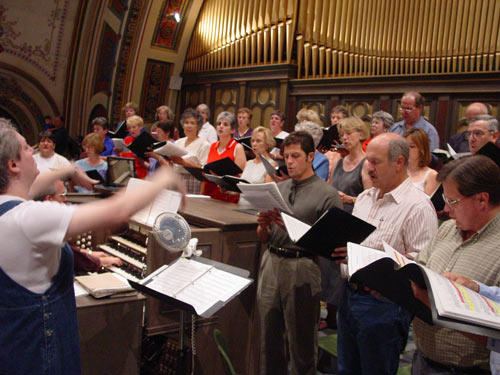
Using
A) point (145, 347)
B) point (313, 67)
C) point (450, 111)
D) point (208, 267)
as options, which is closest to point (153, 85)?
point (313, 67)

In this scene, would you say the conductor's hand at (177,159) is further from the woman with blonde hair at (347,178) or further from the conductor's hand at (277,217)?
the conductor's hand at (277,217)

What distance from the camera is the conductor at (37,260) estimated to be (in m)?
1.50

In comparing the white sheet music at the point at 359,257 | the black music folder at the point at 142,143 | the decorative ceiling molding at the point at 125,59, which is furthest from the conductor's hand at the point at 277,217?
the decorative ceiling molding at the point at 125,59

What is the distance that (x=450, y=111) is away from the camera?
5922mm

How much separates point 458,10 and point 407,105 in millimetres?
1447

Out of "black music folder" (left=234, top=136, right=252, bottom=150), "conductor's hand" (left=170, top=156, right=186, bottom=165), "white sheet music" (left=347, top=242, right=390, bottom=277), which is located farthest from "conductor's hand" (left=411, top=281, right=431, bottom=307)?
"conductor's hand" (left=170, top=156, right=186, bottom=165)

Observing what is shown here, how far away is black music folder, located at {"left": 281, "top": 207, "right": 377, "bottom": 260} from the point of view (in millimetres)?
2217

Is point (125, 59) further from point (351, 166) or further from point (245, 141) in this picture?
point (351, 166)

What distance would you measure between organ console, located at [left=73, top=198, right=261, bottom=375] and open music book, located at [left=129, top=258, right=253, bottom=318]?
0.49 metres

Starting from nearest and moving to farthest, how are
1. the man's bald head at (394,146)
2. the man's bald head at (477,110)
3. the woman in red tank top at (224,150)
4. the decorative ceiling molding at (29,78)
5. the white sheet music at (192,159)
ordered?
the man's bald head at (394,146), the woman in red tank top at (224,150), the man's bald head at (477,110), the white sheet music at (192,159), the decorative ceiling molding at (29,78)

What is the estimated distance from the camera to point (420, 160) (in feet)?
12.6

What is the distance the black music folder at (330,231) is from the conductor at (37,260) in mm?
822

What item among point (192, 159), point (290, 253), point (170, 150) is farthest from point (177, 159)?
point (290, 253)

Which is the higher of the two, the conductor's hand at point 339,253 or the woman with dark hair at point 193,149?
the woman with dark hair at point 193,149
